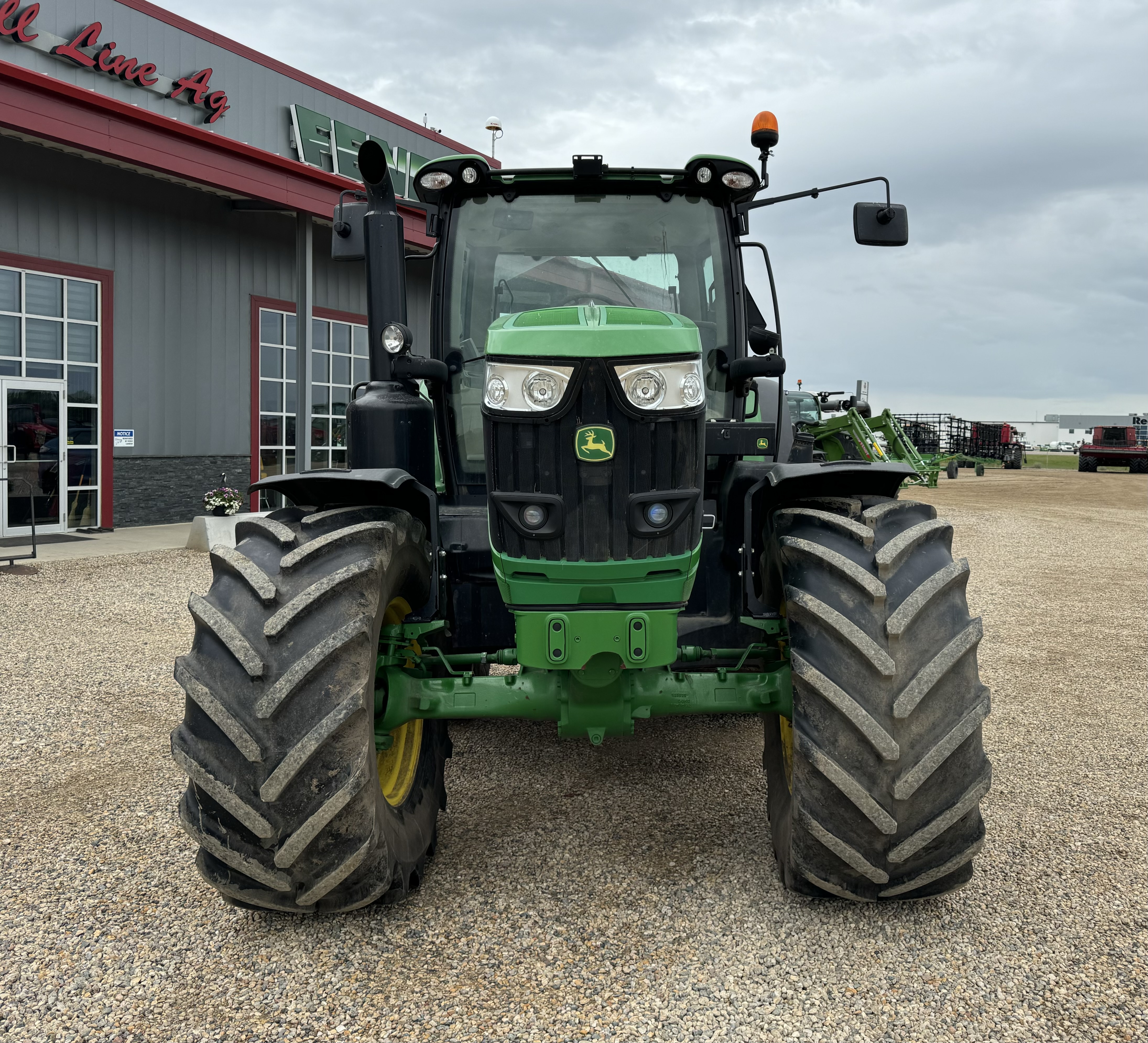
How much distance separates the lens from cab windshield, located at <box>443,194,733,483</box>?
3604 mm

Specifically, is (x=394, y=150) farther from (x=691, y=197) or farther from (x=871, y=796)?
(x=871, y=796)

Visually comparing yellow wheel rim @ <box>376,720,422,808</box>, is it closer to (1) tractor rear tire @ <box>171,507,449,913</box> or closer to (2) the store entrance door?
(1) tractor rear tire @ <box>171,507,449,913</box>

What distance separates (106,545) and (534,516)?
10.8 metres

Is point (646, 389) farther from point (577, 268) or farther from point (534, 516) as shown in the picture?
point (577, 268)

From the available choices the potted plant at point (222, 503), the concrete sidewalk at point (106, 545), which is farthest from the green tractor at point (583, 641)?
the potted plant at point (222, 503)

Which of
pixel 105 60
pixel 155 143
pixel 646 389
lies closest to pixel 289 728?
pixel 646 389

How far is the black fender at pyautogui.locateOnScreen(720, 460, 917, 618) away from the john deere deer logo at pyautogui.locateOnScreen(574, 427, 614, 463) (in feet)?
2.39

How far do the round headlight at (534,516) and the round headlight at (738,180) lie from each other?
1.69 m

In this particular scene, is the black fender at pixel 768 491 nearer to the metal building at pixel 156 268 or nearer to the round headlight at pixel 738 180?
the round headlight at pixel 738 180

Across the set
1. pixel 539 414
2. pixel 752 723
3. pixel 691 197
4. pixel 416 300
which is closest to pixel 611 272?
pixel 691 197

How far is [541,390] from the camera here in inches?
96.5

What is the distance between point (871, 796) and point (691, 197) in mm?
2299

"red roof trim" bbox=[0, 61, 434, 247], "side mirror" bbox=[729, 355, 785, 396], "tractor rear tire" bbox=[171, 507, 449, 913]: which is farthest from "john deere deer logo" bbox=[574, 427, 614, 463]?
"red roof trim" bbox=[0, 61, 434, 247]

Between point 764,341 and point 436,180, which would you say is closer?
point 436,180
